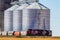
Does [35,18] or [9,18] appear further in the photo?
[9,18]

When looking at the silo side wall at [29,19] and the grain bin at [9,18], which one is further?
the grain bin at [9,18]

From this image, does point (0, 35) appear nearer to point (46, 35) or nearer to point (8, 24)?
point (8, 24)

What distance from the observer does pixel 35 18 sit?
940cm

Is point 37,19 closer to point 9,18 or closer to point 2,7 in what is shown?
point 9,18

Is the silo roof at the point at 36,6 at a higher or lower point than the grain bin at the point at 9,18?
higher

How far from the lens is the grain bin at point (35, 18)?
9.36m

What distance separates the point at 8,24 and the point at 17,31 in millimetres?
468

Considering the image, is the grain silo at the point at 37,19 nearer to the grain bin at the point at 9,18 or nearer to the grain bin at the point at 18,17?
the grain bin at the point at 18,17

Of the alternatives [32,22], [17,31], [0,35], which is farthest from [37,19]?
[0,35]

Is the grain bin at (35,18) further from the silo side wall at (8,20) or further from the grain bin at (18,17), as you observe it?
the silo side wall at (8,20)

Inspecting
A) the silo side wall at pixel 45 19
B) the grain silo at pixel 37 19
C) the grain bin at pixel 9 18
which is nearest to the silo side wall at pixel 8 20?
the grain bin at pixel 9 18

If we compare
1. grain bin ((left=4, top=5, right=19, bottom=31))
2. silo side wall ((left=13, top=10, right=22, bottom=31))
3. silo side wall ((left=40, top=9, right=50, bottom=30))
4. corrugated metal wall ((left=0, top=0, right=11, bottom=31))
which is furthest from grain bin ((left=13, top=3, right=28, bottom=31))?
silo side wall ((left=40, top=9, right=50, bottom=30))

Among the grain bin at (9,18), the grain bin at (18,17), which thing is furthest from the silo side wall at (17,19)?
the grain bin at (9,18)

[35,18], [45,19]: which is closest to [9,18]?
[35,18]
